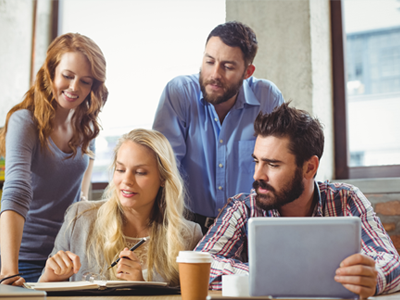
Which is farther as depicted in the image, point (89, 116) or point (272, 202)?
point (89, 116)

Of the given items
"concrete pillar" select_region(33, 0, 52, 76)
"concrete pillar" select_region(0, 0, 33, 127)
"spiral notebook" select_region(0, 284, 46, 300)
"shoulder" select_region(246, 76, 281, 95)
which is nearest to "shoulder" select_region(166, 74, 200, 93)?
"shoulder" select_region(246, 76, 281, 95)

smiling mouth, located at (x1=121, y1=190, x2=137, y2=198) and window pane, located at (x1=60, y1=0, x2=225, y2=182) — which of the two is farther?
window pane, located at (x1=60, y1=0, x2=225, y2=182)

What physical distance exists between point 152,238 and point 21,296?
93cm

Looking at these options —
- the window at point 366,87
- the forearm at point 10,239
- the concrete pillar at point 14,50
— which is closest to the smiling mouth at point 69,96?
the forearm at point 10,239

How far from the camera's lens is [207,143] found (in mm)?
2014

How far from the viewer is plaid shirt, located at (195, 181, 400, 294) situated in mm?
1306

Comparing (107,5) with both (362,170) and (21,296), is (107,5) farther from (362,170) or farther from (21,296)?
(21,296)

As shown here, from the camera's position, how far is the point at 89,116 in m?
1.99

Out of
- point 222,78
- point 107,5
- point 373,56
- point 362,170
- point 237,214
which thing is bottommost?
point 237,214

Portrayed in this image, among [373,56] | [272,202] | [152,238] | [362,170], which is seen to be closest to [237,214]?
[272,202]

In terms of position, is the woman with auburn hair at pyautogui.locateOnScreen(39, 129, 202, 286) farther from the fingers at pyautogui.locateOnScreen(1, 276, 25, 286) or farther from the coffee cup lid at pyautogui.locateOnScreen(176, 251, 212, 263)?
the coffee cup lid at pyautogui.locateOnScreen(176, 251, 212, 263)

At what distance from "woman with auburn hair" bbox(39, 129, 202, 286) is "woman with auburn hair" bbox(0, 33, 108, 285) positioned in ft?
0.70

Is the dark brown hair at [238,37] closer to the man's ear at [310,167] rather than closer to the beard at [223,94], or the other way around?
the beard at [223,94]

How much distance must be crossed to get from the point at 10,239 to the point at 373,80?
225 cm
